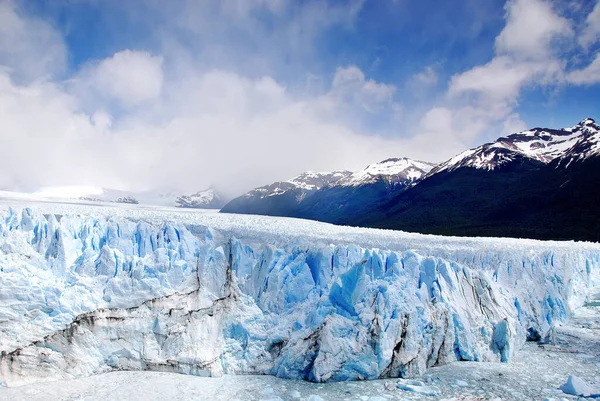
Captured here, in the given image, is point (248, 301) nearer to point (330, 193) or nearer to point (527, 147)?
point (330, 193)

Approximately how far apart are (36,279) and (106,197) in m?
206

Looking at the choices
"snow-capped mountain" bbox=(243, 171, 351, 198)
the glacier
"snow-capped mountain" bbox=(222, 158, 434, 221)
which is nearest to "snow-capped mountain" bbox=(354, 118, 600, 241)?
"snow-capped mountain" bbox=(222, 158, 434, 221)

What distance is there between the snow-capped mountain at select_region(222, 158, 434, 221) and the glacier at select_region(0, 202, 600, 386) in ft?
297

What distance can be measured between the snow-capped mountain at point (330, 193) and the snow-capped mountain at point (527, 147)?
22.9 m

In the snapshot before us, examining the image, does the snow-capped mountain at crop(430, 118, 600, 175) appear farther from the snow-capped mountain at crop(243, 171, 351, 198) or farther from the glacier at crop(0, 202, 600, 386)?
the glacier at crop(0, 202, 600, 386)

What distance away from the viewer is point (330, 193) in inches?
4852

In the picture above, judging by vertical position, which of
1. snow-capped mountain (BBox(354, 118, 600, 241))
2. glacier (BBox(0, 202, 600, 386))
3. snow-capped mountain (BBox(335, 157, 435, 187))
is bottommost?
glacier (BBox(0, 202, 600, 386))

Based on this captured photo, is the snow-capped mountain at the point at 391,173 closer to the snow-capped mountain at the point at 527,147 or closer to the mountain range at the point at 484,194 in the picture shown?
the mountain range at the point at 484,194

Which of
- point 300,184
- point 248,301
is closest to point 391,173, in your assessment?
point 300,184

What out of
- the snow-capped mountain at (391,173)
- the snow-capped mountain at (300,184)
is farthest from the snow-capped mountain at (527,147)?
the snow-capped mountain at (300,184)

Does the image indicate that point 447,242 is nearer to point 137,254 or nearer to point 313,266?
point 313,266

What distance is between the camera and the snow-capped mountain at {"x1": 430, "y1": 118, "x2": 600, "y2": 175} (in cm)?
9434

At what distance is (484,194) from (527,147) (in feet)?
129

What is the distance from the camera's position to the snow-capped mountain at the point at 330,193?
116 m
